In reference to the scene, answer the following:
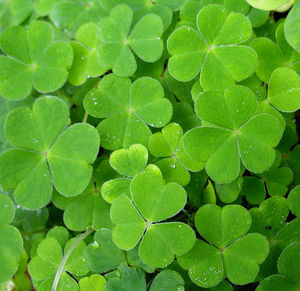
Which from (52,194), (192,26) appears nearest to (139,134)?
(52,194)

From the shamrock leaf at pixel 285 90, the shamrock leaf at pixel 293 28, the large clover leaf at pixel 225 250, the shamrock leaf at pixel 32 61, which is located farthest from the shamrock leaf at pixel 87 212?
the shamrock leaf at pixel 293 28

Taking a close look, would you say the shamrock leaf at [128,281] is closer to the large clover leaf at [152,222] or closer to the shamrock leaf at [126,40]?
the large clover leaf at [152,222]

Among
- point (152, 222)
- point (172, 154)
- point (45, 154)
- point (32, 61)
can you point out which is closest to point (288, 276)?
point (152, 222)

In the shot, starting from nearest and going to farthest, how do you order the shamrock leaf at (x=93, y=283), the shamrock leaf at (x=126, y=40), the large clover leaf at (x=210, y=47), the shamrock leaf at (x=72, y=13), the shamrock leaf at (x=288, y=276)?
the shamrock leaf at (x=288, y=276)
the shamrock leaf at (x=93, y=283)
the large clover leaf at (x=210, y=47)
the shamrock leaf at (x=126, y=40)
the shamrock leaf at (x=72, y=13)

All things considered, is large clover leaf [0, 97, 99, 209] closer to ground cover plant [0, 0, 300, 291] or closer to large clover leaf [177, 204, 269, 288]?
ground cover plant [0, 0, 300, 291]

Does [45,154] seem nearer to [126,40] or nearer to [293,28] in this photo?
[126,40]

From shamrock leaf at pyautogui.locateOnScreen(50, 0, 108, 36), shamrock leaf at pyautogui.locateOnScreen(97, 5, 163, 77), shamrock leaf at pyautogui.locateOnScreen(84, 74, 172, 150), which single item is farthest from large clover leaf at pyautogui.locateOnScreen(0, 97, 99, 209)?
shamrock leaf at pyautogui.locateOnScreen(50, 0, 108, 36)
